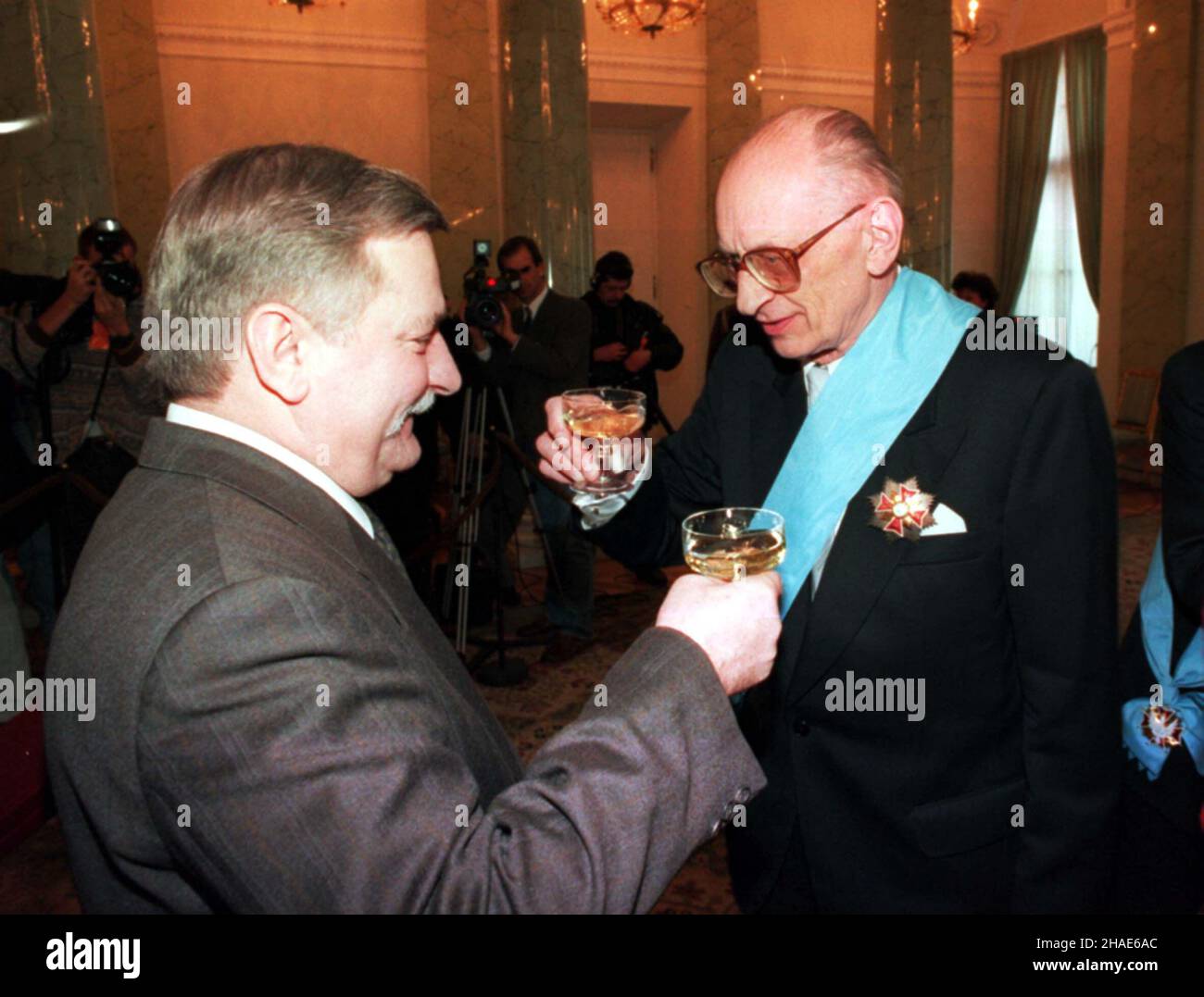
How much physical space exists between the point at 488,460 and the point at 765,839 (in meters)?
4.43

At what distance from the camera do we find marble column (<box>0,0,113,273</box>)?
4.92 m

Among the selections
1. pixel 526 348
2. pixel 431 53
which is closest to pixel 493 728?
pixel 526 348

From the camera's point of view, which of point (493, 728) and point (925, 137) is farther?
point (925, 137)

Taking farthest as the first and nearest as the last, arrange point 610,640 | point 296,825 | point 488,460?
1. point 488,460
2. point 610,640
3. point 296,825

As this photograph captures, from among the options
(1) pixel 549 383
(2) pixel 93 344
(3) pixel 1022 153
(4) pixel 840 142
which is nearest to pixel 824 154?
(4) pixel 840 142

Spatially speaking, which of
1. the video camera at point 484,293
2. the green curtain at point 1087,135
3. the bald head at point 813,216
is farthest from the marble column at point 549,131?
the green curtain at point 1087,135

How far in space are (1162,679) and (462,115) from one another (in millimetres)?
8164

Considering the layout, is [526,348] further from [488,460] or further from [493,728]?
[493,728]

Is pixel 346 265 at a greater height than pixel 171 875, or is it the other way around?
pixel 346 265

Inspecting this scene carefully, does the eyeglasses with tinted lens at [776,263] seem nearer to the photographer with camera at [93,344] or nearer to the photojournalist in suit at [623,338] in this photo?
the photographer with camera at [93,344]

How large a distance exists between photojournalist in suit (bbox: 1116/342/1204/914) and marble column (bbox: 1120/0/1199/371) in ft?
25.5

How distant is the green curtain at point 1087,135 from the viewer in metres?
10.6

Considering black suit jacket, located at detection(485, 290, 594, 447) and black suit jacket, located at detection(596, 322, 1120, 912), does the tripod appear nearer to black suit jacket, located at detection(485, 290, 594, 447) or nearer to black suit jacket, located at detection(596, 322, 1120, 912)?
black suit jacket, located at detection(485, 290, 594, 447)

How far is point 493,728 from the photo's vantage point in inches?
50.9
